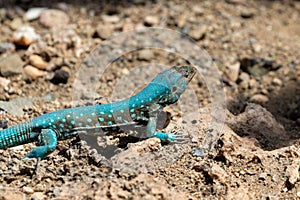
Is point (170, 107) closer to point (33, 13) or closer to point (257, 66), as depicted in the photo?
point (257, 66)

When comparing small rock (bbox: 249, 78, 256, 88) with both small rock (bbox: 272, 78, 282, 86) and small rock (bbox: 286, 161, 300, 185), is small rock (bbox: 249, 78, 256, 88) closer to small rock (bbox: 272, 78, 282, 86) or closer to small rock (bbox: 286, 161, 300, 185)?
small rock (bbox: 272, 78, 282, 86)

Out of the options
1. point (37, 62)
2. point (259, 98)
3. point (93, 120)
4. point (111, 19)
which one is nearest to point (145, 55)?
point (111, 19)

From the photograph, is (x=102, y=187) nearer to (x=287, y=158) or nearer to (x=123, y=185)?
(x=123, y=185)

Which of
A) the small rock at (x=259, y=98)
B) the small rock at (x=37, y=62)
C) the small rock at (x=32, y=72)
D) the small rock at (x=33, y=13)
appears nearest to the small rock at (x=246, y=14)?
the small rock at (x=259, y=98)

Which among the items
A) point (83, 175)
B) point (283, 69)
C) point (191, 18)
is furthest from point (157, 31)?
point (83, 175)

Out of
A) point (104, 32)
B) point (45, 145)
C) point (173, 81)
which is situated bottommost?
point (45, 145)

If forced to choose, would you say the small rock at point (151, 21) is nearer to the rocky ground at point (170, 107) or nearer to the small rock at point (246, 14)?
the rocky ground at point (170, 107)
